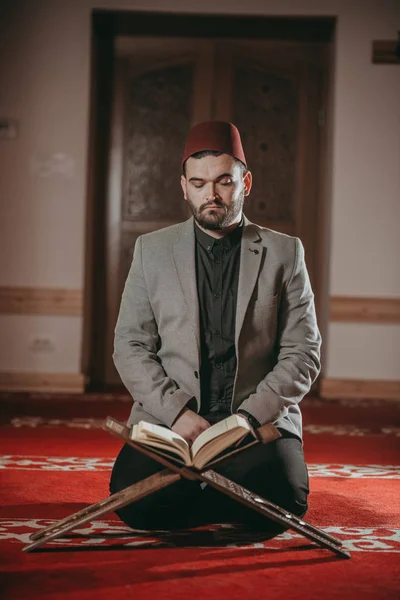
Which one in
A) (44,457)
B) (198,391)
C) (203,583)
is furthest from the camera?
(44,457)

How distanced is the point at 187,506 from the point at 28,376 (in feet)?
11.6

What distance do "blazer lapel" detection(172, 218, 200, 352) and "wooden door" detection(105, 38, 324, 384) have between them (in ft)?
11.3

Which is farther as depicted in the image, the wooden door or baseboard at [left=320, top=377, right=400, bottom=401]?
the wooden door

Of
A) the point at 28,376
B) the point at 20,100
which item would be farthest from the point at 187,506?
the point at 20,100

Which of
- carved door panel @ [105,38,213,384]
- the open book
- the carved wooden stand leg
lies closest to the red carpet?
the carved wooden stand leg

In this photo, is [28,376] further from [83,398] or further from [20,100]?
[20,100]

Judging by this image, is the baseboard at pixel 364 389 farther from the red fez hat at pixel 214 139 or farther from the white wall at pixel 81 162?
the red fez hat at pixel 214 139

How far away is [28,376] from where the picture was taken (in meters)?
5.68

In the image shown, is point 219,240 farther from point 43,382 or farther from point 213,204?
point 43,382

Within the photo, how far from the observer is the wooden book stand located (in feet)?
6.16

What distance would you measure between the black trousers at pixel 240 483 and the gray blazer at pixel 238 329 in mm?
106

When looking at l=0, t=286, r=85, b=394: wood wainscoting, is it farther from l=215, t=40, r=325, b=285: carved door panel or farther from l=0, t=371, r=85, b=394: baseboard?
l=215, t=40, r=325, b=285: carved door panel

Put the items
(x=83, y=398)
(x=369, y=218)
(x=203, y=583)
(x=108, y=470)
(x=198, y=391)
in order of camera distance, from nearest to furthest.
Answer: (x=203, y=583), (x=198, y=391), (x=108, y=470), (x=83, y=398), (x=369, y=218)

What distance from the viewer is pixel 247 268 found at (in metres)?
2.39
